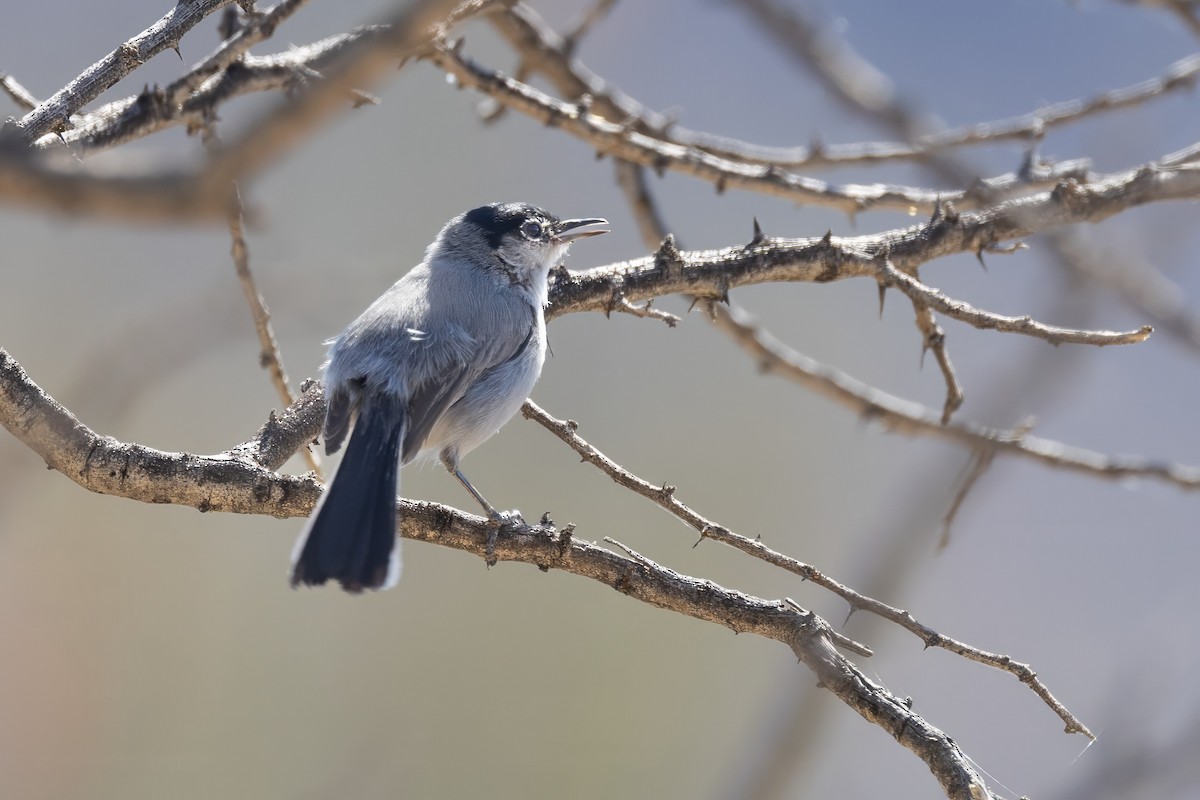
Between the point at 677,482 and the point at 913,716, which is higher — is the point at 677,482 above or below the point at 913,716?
above

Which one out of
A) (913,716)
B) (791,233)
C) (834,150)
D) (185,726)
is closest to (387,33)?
(913,716)

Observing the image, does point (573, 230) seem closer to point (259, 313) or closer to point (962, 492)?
point (259, 313)

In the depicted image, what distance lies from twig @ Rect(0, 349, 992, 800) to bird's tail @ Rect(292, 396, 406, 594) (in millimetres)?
95

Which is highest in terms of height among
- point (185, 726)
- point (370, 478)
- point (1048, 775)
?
point (1048, 775)

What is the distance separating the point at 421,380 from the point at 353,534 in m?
0.86

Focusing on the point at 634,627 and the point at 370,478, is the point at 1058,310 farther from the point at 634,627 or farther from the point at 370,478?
the point at 634,627

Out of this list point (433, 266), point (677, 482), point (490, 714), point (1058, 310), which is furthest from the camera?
point (677, 482)

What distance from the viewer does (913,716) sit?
224cm

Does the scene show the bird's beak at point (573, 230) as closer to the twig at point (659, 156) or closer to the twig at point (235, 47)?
the twig at point (659, 156)

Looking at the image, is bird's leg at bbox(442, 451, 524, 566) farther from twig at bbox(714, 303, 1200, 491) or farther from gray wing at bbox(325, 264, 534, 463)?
twig at bbox(714, 303, 1200, 491)

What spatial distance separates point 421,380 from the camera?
321 centimetres

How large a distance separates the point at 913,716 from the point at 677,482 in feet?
17.1

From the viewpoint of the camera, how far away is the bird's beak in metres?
4.21

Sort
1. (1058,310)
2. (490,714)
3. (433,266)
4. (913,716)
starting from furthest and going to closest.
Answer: (490,714)
(433,266)
(1058,310)
(913,716)
